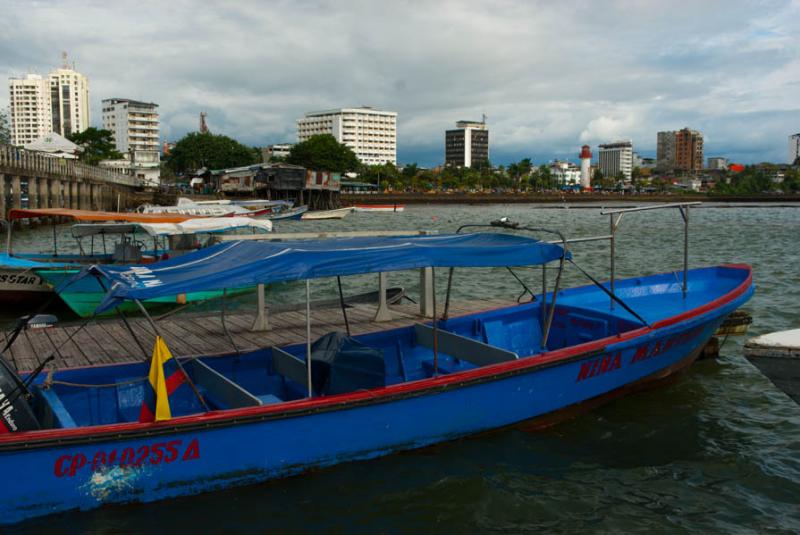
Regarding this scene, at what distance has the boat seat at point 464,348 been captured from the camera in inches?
→ 340

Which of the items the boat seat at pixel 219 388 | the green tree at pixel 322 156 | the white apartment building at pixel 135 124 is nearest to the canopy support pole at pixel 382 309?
the boat seat at pixel 219 388

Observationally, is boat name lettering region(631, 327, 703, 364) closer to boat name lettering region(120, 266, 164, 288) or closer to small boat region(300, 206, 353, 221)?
boat name lettering region(120, 266, 164, 288)

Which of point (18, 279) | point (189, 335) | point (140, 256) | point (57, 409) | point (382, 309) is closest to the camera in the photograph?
point (57, 409)

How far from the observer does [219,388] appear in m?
8.03

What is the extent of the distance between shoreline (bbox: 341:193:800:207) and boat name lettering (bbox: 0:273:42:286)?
83848 millimetres

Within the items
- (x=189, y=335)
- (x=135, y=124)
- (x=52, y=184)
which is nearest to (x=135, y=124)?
(x=135, y=124)

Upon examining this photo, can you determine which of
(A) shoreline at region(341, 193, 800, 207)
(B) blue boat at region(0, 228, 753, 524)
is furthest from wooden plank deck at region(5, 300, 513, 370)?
(A) shoreline at region(341, 193, 800, 207)

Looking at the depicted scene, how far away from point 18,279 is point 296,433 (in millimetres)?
13194

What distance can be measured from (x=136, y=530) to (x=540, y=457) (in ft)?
16.0

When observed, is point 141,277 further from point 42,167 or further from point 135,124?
point 135,124

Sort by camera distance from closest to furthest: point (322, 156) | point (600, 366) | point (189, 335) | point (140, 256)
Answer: point (600, 366) → point (189, 335) → point (140, 256) → point (322, 156)

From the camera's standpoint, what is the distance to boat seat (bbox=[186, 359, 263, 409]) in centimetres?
739

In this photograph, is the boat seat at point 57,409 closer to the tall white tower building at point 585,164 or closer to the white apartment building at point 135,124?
the white apartment building at point 135,124

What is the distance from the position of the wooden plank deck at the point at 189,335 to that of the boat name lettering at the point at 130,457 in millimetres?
2928
